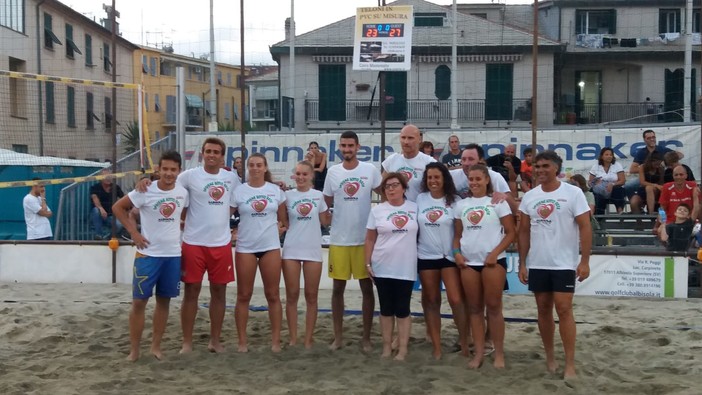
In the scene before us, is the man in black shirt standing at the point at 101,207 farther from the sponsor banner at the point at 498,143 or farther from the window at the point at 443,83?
the window at the point at 443,83

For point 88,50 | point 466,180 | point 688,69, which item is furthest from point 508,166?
point 88,50

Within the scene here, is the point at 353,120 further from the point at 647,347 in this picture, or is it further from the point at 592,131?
the point at 647,347

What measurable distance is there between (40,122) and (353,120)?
722 cm

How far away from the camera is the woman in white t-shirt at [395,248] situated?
5.42 metres

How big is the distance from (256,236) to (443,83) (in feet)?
40.5

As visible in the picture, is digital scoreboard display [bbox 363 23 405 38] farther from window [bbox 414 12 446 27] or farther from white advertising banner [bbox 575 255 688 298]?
window [bbox 414 12 446 27]

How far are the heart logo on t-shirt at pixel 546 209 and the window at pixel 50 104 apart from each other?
10839 mm

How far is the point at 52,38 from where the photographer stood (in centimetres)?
1903

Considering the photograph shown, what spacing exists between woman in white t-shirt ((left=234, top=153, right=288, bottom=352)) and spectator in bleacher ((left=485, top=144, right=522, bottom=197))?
4.49 m

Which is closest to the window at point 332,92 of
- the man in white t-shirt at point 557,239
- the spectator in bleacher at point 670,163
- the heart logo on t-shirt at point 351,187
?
the spectator in bleacher at point 670,163

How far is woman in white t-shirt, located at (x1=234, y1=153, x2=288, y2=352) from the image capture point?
5.66 metres

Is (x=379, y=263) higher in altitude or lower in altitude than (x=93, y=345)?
higher

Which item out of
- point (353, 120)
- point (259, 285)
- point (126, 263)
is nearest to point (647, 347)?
point (259, 285)

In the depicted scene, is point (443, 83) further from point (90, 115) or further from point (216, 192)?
point (216, 192)
